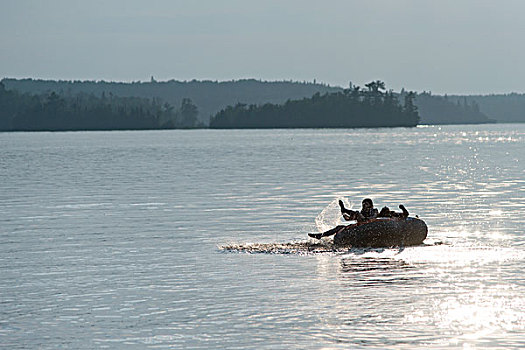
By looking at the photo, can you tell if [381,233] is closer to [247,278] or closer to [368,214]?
[368,214]

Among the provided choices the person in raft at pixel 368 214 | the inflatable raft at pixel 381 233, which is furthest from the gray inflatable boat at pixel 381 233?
the person in raft at pixel 368 214

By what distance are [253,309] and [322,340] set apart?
346 cm

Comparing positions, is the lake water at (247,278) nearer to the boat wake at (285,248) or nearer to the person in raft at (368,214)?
the boat wake at (285,248)

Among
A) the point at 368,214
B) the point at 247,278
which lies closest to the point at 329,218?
the point at 368,214

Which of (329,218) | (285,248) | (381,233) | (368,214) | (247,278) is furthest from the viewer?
(329,218)

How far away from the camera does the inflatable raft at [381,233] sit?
111 feet

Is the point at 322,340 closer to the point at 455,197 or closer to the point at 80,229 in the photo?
the point at 80,229

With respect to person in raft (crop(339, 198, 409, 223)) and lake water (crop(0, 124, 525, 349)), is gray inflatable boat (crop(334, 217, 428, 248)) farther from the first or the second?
lake water (crop(0, 124, 525, 349))

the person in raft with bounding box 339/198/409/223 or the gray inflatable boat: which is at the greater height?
the person in raft with bounding box 339/198/409/223

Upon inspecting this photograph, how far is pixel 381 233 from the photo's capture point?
3394 centimetres

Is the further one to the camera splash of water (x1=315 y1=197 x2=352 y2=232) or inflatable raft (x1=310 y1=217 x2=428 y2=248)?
splash of water (x1=315 y1=197 x2=352 y2=232)

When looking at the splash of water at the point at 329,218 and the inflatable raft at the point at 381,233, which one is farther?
the splash of water at the point at 329,218

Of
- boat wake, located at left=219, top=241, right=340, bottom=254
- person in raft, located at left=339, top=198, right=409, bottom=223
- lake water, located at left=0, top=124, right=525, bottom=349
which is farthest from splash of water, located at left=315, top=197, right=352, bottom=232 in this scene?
person in raft, located at left=339, top=198, right=409, bottom=223

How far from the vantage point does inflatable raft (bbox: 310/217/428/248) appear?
33.9 m
